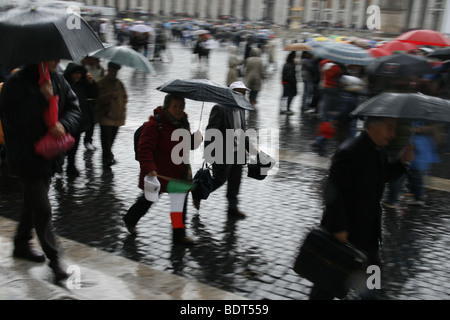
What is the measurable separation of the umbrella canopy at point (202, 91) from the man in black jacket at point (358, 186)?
1.79m

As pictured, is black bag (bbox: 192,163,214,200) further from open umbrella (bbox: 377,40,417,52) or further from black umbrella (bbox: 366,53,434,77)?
open umbrella (bbox: 377,40,417,52)

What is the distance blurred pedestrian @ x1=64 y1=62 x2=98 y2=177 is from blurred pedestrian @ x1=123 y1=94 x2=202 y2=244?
2.23 m

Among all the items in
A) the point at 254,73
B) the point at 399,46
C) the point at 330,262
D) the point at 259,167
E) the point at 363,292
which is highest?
the point at 399,46

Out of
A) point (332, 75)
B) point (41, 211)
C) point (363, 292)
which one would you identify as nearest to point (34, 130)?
point (41, 211)

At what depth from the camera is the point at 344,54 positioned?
32.9 feet

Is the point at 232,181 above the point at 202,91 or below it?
below

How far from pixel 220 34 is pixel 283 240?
43019mm

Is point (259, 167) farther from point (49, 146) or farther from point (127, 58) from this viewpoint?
point (127, 58)

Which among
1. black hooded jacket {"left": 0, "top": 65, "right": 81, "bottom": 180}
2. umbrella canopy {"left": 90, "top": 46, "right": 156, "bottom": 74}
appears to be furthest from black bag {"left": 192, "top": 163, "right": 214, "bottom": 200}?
umbrella canopy {"left": 90, "top": 46, "right": 156, "bottom": 74}

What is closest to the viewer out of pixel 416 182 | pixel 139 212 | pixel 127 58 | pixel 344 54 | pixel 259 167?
pixel 139 212

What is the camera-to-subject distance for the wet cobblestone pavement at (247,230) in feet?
14.9

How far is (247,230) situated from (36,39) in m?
2.89

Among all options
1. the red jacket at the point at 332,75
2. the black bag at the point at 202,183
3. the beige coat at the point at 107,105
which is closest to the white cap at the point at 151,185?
the black bag at the point at 202,183

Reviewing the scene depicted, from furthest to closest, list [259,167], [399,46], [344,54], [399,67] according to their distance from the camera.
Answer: [399,46]
[344,54]
[399,67]
[259,167]
